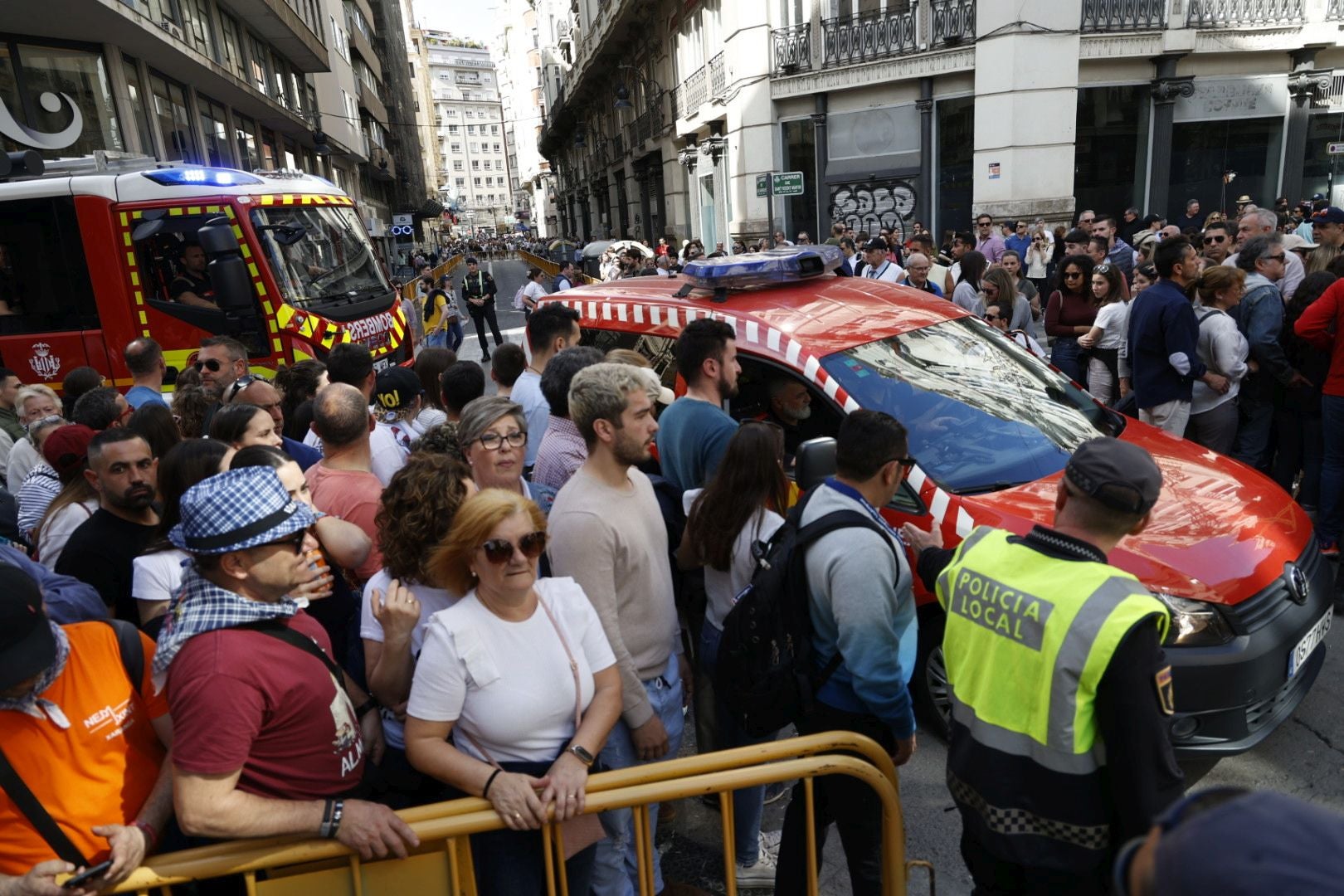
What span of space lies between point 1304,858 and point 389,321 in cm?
972

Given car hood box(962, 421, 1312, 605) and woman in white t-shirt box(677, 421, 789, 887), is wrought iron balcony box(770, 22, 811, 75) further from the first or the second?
woman in white t-shirt box(677, 421, 789, 887)

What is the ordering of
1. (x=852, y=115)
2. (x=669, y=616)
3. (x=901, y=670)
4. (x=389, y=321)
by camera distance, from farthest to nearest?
(x=852, y=115)
(x=389, y=321)
(x=669, y=616)
(x=901, y=670)

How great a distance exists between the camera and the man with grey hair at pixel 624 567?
8.77 ft

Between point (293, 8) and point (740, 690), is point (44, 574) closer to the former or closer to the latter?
point (740, 690)

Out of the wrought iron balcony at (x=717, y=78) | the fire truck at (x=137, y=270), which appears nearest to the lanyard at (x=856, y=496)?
the fire truck at (x=137, y=270)

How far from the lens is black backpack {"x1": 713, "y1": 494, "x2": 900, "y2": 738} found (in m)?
2.58

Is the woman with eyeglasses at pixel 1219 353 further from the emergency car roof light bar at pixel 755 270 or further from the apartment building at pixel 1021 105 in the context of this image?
the apartment building at pixel 1021 105

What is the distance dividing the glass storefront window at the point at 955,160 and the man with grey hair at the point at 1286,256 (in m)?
11.8

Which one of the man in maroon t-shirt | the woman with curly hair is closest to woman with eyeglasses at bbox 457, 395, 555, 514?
the woman with curly hair

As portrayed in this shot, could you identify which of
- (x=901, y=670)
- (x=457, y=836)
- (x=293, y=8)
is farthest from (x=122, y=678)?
(x=293, y=8)

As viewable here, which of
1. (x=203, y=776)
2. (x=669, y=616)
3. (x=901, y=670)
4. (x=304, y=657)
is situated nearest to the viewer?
(x=203, y=776)

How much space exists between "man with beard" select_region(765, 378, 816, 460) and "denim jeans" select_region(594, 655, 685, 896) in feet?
6.06

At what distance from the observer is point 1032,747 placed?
2066mm

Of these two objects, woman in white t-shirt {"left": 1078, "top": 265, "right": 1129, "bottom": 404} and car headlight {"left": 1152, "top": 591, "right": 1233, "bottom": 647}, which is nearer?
car headlight {"left": 1152, "top": 591, "right": 1233, "bottom": 647}
